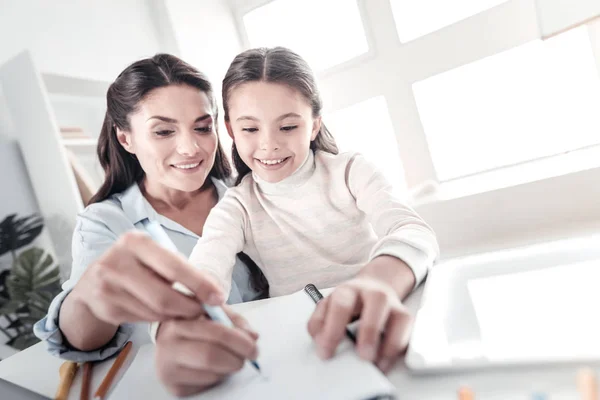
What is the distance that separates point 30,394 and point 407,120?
1.34ft

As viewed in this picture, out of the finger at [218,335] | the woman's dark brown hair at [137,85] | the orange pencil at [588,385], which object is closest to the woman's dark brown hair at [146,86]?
the woman's dark brown hair at [137,85]

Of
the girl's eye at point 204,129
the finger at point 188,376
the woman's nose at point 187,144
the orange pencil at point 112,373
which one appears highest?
the girl's eye at point 204,129

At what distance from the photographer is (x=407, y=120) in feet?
1.60

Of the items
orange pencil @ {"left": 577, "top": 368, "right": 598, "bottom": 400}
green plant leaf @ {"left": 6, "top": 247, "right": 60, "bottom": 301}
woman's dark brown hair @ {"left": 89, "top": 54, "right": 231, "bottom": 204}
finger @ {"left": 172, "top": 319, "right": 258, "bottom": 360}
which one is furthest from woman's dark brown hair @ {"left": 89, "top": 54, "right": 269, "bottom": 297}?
orange pencil @ {"left": 577, "top": 368, "right": 598, "bottom": 400}

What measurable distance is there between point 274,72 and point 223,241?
6.9 inches

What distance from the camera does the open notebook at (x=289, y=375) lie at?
0.18 m

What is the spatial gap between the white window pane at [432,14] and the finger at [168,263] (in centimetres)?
37

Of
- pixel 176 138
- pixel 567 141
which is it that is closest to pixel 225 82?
pixel 176 138

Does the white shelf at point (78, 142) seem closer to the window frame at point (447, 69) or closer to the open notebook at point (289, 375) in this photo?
the window frame at point (447, 69)

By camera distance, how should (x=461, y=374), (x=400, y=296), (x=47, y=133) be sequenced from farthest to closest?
(x=47, y=133) < (x=400, y=296) < (x=461, y=374)

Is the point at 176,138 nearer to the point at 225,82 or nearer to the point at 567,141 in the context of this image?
the point at 225,82

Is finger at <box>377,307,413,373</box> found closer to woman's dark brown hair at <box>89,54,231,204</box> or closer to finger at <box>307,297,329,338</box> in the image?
finger at <box>307,297,329,338</box>

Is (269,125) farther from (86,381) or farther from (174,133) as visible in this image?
(86,381)

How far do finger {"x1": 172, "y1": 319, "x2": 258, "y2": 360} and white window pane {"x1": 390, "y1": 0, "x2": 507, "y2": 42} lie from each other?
1.23ft
